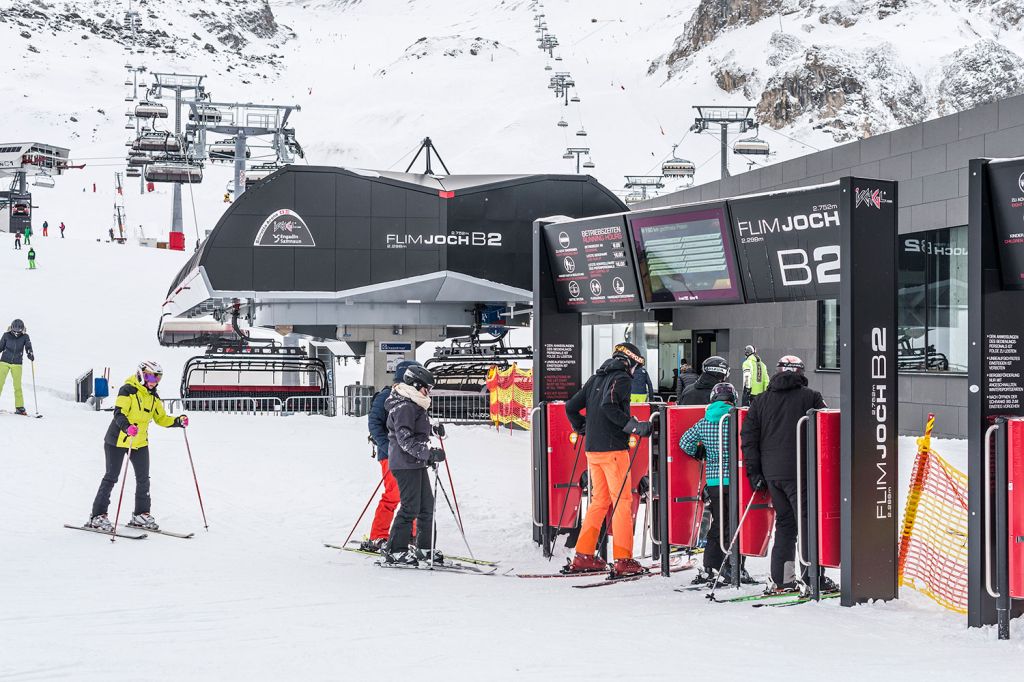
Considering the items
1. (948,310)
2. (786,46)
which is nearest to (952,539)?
(948,310)

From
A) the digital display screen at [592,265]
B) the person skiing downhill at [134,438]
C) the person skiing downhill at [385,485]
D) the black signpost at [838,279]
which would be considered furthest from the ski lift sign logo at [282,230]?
the person skiing downhill at [385,485]

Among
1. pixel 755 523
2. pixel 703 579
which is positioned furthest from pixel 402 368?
pixel 755 523

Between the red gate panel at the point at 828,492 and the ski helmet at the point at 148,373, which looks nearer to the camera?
the red gate panel at the point at 828,492

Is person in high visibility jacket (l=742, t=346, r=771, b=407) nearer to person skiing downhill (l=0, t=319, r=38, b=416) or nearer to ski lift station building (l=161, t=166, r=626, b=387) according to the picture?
ski lift station building (l=161, t=166, r=626, b=387)

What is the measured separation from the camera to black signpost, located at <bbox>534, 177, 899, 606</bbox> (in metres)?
7.20

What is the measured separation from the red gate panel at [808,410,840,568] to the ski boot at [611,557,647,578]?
1.61 m

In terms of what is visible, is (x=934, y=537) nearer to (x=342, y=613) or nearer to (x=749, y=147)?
(x=342, y=613)

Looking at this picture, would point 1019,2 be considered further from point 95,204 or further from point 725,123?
point 725,123

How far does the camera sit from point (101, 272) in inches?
1967

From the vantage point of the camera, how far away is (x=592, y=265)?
396 inches

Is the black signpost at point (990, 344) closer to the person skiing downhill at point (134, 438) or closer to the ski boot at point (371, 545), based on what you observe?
the ski boot at point (371, 545)

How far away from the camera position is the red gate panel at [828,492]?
7.32 metres

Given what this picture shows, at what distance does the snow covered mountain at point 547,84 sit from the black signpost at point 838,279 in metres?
70.5

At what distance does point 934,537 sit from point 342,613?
13.8 feet
